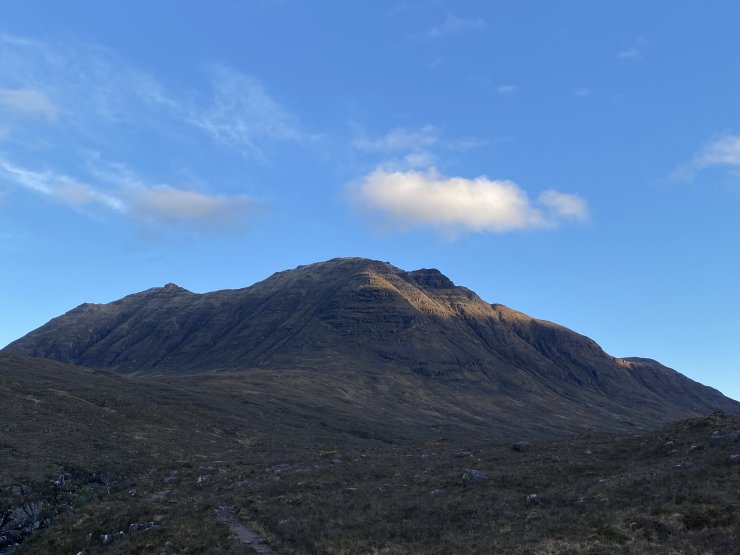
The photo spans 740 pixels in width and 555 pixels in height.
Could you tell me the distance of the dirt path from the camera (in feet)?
85.3

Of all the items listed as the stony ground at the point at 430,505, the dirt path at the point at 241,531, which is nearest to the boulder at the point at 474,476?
the stony ground at the point at 430,505

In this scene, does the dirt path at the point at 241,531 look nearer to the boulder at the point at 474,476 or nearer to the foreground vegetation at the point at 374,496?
the foreground vegetation at the point at 374,496

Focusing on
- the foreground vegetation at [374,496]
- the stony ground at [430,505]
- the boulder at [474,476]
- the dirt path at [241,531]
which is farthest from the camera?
the boulder at [474,476]

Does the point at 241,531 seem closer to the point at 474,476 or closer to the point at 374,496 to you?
the point at 374,496

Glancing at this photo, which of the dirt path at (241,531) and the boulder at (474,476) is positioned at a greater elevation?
the boulder at (474,476)

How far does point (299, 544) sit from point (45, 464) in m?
36.7

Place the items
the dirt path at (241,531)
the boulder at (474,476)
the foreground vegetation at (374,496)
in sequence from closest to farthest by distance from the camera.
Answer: the foreground vegetation at (374,496)
the dirt path at (241,531)
the boulder at (474,476)

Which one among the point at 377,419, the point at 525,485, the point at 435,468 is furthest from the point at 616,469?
the point at 377,419

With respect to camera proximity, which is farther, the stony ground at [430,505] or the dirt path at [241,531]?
the dirt path at [241,531]

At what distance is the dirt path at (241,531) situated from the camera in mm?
26000

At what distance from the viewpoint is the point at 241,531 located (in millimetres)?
29438

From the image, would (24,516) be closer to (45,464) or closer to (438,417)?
(45,464)

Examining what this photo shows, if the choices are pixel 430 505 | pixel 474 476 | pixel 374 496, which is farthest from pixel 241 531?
pixel 474 476

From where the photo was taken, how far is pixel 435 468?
45.9m
